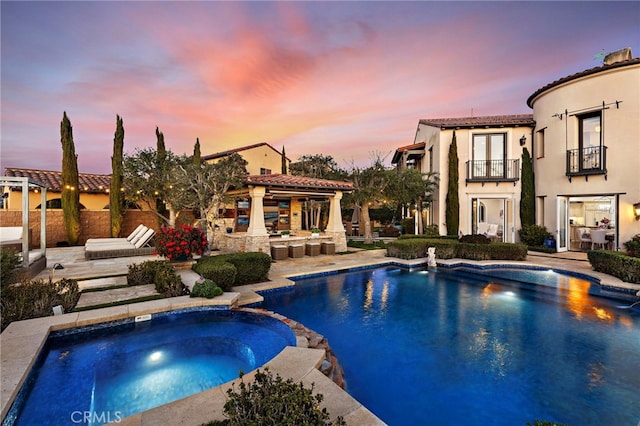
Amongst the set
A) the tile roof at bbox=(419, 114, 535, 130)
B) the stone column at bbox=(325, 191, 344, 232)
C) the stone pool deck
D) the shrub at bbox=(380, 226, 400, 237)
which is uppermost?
the tile roof at bbox=(419, 114, 535, 130)

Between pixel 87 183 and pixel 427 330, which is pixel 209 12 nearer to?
pixel 427 330

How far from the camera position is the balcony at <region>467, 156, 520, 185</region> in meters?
17.7

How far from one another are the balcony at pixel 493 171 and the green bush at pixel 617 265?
24.1 feet

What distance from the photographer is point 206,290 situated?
24.6ft

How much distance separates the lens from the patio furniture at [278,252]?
13906mm

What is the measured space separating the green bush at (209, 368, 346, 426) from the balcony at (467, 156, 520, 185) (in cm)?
1841


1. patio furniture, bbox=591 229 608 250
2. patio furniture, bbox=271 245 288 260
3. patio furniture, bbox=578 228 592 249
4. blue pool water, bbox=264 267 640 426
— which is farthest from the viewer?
patio furniture, bbox=578 228 592 249

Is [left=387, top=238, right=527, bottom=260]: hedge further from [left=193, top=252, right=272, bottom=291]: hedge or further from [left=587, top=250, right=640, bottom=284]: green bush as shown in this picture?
[left=193, top=252, right=272, bottom=291]: hedge

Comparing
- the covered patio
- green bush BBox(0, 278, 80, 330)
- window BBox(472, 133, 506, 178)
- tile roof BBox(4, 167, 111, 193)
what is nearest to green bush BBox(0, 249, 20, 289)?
green bush BBox(0, 278, 80, 330)

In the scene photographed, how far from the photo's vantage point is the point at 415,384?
4750 mm

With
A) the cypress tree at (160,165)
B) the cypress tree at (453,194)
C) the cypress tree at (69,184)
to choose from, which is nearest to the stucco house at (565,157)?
the cypress tree at (453,194)

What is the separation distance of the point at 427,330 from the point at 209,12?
11.6 metres

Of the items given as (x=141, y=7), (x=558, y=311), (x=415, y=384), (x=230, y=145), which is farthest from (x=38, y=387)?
(x=230, y=145)

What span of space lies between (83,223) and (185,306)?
15.5 metres
